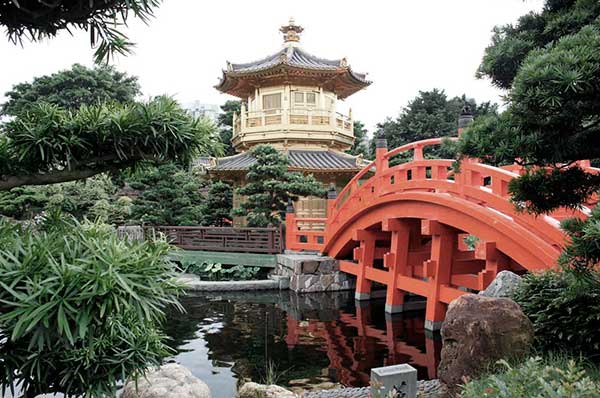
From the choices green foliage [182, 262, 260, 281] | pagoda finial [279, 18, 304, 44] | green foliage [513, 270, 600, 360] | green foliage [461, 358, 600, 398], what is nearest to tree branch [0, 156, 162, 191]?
green foliage [461, 358, 600, 398]

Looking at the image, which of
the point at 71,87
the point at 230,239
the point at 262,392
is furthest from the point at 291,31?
the point at 262,392

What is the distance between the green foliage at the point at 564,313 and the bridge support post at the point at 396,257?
4632mm

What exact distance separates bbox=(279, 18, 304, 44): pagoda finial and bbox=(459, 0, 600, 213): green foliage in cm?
1537

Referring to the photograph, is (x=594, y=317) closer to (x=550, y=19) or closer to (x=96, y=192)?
(x=550, y=19)

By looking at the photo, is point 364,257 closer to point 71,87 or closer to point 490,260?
point 490,260

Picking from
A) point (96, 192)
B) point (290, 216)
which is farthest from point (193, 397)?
point (96, 192)

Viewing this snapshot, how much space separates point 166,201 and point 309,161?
5008 mm

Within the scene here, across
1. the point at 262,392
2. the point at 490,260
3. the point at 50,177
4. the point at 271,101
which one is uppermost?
the point at 271,101

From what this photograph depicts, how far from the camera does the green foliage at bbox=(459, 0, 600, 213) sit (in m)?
2.83

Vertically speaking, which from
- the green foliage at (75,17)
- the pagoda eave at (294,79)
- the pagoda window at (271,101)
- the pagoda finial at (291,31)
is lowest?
the green foliage at (75,17)

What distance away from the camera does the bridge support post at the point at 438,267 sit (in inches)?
315


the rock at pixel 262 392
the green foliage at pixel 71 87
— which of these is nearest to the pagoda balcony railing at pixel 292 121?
the green foliage at pixel 71 87

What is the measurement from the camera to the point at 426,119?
2136cm

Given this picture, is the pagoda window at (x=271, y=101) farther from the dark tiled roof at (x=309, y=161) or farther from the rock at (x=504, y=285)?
the rock at (x=504, y=285)
